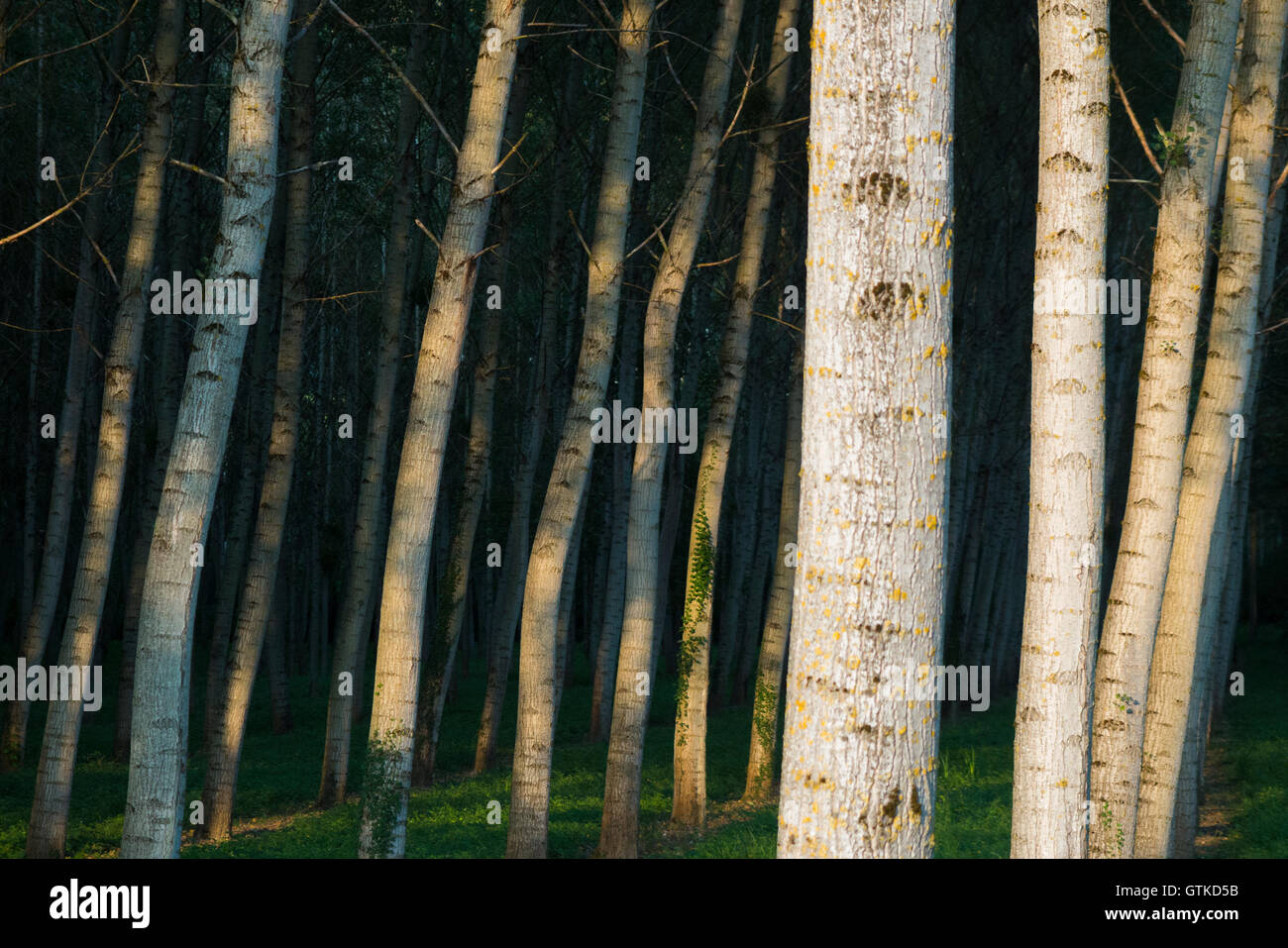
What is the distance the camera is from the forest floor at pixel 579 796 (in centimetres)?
1085

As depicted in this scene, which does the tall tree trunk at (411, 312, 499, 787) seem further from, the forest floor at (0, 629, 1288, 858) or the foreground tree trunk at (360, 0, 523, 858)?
the foreground tree trunk at (360, 0, 523, 858)

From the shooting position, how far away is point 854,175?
2.98 m

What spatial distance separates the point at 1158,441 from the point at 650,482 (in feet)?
15.8

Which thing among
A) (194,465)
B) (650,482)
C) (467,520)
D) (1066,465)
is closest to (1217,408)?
(1066,465)

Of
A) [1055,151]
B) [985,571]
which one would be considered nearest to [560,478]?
[1055,151]

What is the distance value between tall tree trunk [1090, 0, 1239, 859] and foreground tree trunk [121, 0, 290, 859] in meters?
5.11

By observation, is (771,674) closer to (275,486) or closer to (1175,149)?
(275,486)

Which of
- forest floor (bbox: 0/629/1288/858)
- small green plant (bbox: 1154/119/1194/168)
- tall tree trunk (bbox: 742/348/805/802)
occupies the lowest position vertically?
forest floor (bbox: 0/629/1288/858)

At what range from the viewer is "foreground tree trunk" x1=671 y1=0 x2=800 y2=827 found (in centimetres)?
1148

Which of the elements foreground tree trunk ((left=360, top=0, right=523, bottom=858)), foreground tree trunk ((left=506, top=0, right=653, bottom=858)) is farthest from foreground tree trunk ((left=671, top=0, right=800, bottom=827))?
foreground tree trunk ((left=360, top=0, right=523, bottom=858))

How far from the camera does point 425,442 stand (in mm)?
Answer: 7113

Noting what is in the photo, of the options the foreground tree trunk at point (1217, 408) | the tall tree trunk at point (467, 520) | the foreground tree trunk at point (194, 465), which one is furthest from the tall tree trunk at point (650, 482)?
the foreground tree trunk at point (194, 465)

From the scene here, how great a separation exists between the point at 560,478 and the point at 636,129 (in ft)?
9.96
